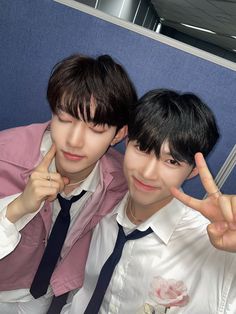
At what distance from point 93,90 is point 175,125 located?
27 centimetres

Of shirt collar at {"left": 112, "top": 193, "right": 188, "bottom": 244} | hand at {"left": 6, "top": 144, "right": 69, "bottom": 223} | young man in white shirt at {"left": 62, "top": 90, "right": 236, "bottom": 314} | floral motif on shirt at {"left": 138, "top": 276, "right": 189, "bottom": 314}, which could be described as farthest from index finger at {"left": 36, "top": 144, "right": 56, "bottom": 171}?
floral motif on shirt at {"left": 138, "top": 276, "right": 189, "bottom": 314}

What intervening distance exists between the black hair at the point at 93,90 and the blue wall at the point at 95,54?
23 cm

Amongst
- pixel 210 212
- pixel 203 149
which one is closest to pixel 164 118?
pixel 203 149

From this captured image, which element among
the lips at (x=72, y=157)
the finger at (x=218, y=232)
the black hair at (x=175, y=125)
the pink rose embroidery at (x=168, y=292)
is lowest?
the pink rose embroidery at (x=168, y=292)

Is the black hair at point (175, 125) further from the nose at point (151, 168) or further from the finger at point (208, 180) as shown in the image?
the finger at point (208, 180)

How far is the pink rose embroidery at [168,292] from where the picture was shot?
0.76m

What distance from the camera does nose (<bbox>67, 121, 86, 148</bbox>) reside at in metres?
0.76

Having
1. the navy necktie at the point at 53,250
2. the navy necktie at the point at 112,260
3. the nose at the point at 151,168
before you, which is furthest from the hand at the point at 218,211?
the navy necktie at the point at 53,250

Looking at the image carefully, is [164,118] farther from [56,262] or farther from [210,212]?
[56,262]

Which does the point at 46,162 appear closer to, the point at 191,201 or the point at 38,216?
the point at 38,216

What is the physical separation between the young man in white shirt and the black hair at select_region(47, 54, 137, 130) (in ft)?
0.21

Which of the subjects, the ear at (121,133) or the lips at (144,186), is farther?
the ear at (121,133)

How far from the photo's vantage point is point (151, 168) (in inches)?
28.0

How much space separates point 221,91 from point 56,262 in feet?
2.89
